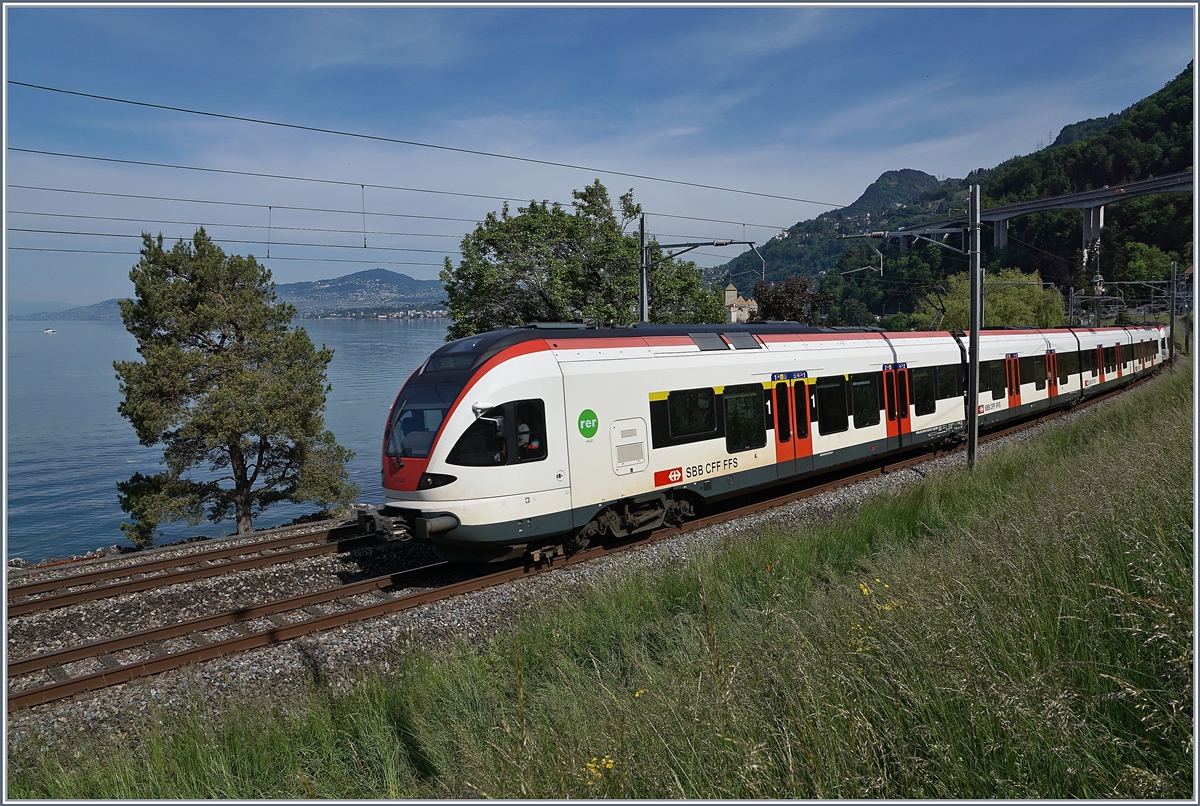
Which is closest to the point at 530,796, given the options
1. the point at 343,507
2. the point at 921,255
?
the point at 343,507

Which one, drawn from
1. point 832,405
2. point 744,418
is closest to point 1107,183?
point 832,405

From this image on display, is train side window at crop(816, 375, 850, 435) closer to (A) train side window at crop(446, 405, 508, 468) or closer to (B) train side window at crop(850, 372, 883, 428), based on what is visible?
(B) train side window at crop(850, 372, 883, 428)

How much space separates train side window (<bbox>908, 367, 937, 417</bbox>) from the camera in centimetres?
1560

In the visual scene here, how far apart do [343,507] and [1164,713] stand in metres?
28.0

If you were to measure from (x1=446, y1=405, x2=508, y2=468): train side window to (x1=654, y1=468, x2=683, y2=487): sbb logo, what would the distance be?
2.61 metres

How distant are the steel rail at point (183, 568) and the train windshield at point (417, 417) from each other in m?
2.36

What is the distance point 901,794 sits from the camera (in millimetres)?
2879

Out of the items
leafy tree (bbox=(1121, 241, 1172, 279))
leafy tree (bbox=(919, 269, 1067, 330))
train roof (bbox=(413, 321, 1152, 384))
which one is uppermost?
leafy tree (bbox=(1121, 241, 1172, 279))

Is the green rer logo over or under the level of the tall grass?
over

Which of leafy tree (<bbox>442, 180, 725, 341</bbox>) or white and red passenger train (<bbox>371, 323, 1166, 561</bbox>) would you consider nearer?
white and red passenger train (<bbox>371, 323, 1166, 561</bbox>)

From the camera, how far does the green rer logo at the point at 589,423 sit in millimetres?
9539

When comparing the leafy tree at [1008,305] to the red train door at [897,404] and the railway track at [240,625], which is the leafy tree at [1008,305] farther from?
the railway track at [240,625]

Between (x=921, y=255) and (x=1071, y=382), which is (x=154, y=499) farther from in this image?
(x=921, y=255)

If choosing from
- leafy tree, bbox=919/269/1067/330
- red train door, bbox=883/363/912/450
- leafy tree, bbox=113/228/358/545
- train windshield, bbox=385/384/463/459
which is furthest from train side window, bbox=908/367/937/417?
leafy tree, bbox=919/269/1067/330
